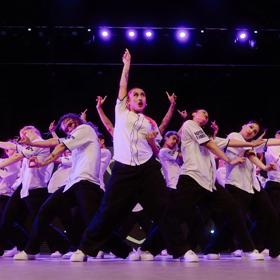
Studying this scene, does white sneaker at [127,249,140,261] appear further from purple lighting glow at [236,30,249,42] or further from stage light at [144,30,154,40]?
purple lighting glow at [236,30,249,42]

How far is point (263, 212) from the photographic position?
6.46 metres

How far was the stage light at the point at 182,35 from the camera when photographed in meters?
11.4

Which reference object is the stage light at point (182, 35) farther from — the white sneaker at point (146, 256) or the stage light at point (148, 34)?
the white sneaker at point (146, 256)

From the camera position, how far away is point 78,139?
5.88 metres

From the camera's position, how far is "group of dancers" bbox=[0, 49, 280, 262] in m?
5.45

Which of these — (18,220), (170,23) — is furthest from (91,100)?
(18,220)

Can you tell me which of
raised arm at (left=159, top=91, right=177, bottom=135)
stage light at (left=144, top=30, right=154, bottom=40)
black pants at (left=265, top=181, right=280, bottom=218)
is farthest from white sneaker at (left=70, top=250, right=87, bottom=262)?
stage light at (left=144, top=30, right=154, bottom=40)

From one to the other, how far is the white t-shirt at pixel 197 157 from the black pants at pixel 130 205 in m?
0.52

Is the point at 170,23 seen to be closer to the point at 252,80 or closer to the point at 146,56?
the point at 146,56

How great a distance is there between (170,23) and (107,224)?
6.68m

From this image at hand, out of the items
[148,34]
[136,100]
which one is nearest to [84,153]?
[136,100]

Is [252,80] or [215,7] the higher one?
[215,7]

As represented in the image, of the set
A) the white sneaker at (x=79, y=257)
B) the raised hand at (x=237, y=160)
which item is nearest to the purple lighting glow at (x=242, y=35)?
the raised hand at (x=237, y=160)

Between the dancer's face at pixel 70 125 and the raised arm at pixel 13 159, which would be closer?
the dancer's face at pixel 70 125
